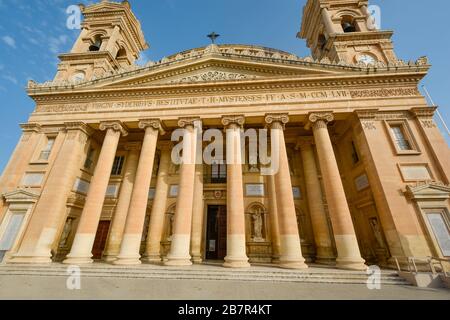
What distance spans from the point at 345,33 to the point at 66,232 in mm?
25224

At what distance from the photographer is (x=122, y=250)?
1055 cm

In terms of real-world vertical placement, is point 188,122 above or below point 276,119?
above

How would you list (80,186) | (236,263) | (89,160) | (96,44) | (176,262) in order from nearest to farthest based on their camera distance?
(236,263) < (176,262) < (80,186) < (89,160) < (96,44)

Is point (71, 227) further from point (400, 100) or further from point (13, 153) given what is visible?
point (400, 100)

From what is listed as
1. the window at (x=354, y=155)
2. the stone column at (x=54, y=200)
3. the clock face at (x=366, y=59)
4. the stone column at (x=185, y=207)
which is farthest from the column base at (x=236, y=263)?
the clock face at (x=366, y=59)

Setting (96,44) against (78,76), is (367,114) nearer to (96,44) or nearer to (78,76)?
(78,76)

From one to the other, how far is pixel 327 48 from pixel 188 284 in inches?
802

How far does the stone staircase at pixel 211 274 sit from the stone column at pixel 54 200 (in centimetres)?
108

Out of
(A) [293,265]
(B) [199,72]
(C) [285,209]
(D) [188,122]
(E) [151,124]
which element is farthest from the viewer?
(B) [199,72]

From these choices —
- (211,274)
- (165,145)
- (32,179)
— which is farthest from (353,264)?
(32,179)

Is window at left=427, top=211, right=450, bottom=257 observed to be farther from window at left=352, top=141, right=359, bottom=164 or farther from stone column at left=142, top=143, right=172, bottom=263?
stone column at left=142, top=143, right=172, bottom=263

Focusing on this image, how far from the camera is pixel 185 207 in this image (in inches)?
439

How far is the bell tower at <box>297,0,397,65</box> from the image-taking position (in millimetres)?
16000
